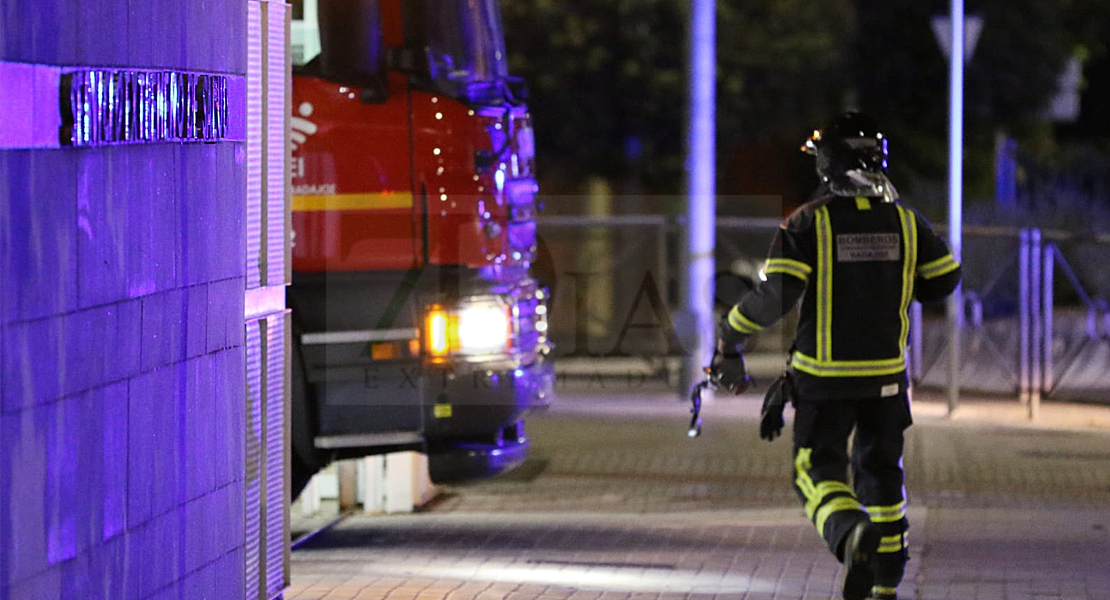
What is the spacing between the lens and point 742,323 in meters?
6.50

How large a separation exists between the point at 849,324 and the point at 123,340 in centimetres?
297

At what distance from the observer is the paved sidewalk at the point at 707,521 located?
697 centimetres

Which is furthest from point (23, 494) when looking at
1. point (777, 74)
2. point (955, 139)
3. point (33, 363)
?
point (777, 74)

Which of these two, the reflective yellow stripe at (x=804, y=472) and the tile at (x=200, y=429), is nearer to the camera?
the tile at (x=200, y=429)

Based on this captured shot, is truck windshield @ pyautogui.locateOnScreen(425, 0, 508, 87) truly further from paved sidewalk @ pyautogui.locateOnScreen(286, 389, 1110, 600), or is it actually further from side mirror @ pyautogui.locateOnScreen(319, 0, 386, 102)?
paved sidewalk @ pyautogui.locateOnScreen(286, 389, 1110, 600)

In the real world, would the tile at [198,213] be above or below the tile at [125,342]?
above

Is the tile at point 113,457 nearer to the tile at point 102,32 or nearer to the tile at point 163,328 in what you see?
the tile at point 163,328

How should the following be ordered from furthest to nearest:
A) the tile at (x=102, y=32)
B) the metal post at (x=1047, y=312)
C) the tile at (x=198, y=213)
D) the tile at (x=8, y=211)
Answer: the metal post at (x=1047, y=312), the tile at (x=198, y=213), the tile at (x=102, y=32), the tile at (x=8, y=211)

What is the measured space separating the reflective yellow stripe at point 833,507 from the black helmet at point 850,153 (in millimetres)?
1131

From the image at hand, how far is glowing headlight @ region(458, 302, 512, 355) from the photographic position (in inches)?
305

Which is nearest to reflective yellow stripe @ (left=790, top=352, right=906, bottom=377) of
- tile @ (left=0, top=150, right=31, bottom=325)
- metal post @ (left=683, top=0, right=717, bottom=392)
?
tile @ (left=0, top=150, right=31, bottom=325)

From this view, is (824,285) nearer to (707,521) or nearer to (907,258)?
(907,258)

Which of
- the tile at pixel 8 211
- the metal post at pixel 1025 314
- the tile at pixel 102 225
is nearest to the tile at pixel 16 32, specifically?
the tile at pixel 8 211

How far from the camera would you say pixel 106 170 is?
432cm
